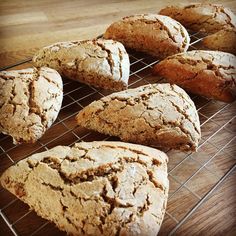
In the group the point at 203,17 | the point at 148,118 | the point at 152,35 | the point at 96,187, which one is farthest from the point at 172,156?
the point at 203,17

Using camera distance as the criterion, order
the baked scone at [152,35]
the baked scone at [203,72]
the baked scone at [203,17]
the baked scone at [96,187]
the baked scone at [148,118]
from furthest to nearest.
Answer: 1. the baked scone at [203,17]
2. the baked scone at [152,35]
3. the baked scone at [203,72]
4. the baked scone at [148,118]
5. the baked scone at [96,187]

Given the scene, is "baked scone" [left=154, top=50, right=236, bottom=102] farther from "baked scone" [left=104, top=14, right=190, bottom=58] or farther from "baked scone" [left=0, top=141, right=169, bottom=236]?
"baked scone" [left=0, top=141, right=169, bottom=236]

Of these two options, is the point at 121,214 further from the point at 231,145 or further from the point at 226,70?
the point at 226,70

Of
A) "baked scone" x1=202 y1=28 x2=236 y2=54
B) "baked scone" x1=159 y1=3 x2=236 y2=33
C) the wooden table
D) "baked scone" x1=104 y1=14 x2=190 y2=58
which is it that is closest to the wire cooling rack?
the wooden table

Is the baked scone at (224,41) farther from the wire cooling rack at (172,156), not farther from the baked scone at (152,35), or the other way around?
the wire cooling rack at (172,156)

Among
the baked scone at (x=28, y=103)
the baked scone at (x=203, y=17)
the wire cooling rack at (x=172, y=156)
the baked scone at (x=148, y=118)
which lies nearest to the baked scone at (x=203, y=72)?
the wire cooling rack at (x=172, y=156)

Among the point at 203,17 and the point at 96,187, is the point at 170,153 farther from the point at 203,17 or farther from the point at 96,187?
the point at 203,17
